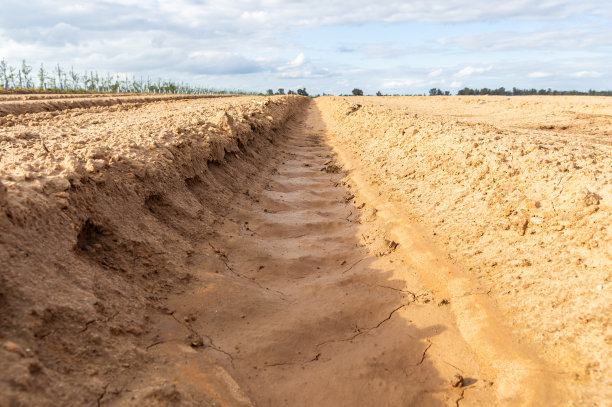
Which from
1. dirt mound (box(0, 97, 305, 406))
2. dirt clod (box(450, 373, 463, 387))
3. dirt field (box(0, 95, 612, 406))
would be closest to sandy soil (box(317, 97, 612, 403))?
dirt field (box(0, 95, 612, 406))

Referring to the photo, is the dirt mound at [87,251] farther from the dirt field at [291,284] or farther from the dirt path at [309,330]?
the dirt path at [309,330]

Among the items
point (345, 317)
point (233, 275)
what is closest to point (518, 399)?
point (345, 317)

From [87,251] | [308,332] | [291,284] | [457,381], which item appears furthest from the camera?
[291,284]

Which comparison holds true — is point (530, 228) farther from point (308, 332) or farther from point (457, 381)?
point (308, 332)

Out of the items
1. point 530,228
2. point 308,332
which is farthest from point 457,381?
point 530,228

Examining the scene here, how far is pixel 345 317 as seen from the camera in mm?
3432

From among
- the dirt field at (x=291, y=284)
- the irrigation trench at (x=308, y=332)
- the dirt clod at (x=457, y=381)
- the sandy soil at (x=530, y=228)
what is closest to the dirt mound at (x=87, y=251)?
the dirt field at (x=291, y=284)

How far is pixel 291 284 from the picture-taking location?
3873mm

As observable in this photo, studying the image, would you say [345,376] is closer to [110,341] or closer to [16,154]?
[110,341]

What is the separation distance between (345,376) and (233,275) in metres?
1.48

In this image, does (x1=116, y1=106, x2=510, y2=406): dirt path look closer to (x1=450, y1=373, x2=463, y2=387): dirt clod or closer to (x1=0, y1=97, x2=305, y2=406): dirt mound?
(x1=450, y1=373, x2=463, y2=387): dirt clod

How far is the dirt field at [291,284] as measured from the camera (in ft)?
7.54

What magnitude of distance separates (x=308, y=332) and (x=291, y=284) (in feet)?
2.48

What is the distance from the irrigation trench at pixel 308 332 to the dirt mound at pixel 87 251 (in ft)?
0.61
